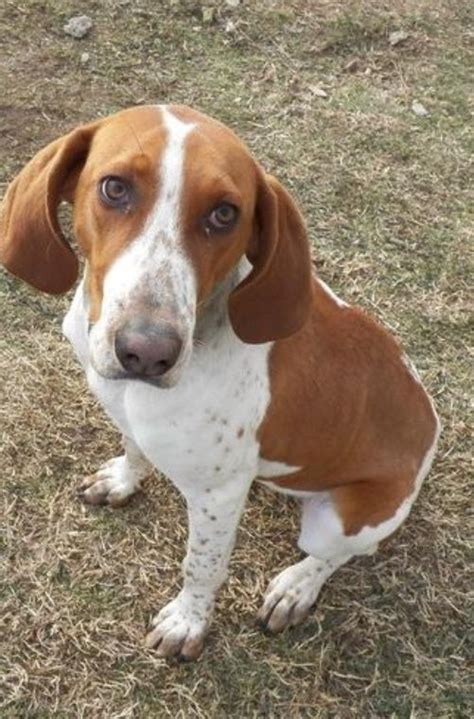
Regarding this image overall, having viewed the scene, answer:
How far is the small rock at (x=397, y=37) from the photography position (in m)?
6.99

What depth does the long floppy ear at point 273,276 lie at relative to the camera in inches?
121

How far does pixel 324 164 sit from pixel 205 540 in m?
3.11

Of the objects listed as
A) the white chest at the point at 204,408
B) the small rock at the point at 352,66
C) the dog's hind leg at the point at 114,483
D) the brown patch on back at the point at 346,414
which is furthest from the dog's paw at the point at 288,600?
the small rock at the point at 352,66

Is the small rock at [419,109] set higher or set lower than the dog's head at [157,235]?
lower

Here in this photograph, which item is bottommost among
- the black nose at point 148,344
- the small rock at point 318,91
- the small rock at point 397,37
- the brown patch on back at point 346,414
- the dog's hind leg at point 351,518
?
the small rock at point 318,91

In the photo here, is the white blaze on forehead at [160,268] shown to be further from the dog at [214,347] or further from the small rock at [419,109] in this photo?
the small rock at [419,109]

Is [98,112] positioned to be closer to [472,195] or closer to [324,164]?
[324,164]

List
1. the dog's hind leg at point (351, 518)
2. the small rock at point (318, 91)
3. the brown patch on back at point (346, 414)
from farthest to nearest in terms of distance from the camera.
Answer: the small rock at point (318, 91) → the dog's hind leg at point (351, 518) → the brown patch on back at point (346, 414)

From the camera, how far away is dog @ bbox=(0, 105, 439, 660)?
277 centimetres

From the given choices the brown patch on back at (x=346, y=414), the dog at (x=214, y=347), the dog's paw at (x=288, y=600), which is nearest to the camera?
the dog at (x=214, y=347)

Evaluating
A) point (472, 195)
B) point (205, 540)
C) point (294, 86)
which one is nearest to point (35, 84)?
point (294, 86)

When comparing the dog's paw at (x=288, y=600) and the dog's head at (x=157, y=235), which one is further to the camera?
the dog's paw at (x=288, y=600)

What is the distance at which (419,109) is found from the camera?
6.61m

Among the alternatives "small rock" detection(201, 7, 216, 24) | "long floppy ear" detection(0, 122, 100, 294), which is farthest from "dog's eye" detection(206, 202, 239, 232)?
"small rock" detection(201, 7, 216, 24)
